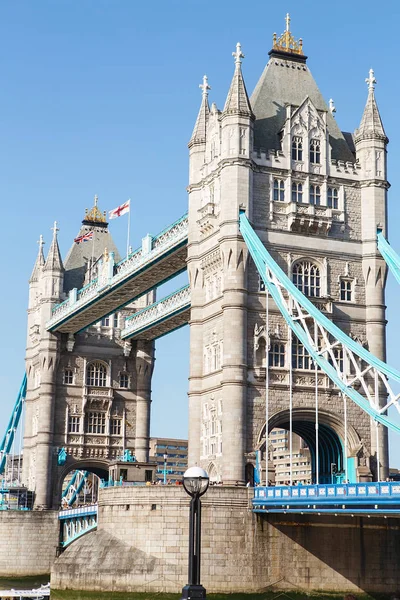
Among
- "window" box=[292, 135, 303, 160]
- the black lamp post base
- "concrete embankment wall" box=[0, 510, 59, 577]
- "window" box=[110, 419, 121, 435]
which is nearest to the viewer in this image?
the black lamp post base

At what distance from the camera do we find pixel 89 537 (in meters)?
50.3

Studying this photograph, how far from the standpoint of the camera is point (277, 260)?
168 ft

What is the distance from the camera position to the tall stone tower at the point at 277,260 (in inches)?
1949

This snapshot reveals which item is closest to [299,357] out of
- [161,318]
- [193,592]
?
[161,318]

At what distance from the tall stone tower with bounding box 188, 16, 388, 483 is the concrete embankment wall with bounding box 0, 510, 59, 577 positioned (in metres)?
25.2

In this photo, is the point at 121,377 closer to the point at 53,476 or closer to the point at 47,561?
the point at 53,476

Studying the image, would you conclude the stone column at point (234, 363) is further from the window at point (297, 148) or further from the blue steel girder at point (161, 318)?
the blue steel girder at point (161, 318)

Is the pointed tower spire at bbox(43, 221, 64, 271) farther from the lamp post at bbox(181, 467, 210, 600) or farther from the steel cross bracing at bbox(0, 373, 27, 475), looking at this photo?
the lamp post at bbox(181, 467, 210, 600)

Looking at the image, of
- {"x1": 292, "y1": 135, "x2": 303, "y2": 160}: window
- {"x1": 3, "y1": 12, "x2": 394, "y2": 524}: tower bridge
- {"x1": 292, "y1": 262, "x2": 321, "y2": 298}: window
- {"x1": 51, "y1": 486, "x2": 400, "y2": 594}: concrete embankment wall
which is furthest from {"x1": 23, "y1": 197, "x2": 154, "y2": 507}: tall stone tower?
{"x1": 51, "y1": 486, "x2": 400, "y2": 594}: concrete embankment wall

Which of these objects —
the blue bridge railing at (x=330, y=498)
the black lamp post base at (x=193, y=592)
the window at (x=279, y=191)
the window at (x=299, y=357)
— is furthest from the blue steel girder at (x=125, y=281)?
the black lamp post base at (x=193, y=592)

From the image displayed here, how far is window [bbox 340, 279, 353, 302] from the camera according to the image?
52419mm

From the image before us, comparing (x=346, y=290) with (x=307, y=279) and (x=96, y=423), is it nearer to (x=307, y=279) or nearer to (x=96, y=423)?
(x=307, y=279)

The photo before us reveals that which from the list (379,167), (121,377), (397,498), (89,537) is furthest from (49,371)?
(397,498)

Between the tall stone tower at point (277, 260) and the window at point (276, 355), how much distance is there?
2.0 inches
